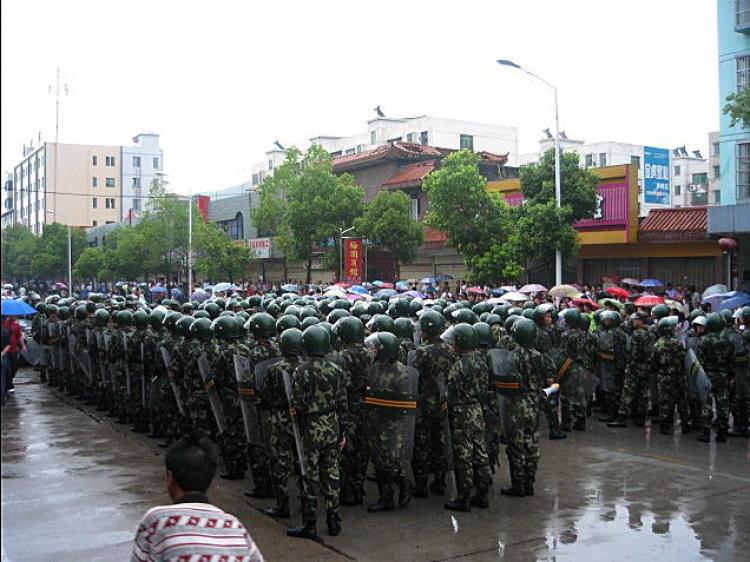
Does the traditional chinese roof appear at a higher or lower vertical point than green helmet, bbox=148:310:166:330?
higher

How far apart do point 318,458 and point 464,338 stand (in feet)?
6.11

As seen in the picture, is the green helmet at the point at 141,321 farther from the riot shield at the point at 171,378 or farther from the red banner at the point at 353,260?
the red banner at the point at 353,260

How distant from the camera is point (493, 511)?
7.71 metres

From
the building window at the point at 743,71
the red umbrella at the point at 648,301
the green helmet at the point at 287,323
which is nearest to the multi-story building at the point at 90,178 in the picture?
the building window at the point at 743,71

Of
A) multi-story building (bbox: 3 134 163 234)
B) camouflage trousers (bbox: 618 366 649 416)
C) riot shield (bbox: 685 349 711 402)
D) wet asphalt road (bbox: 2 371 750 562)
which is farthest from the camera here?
multi-story building (bbox: 3 134 163 234)

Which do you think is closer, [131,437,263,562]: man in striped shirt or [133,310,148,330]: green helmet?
[131,437,263,562]: man in striped shirt

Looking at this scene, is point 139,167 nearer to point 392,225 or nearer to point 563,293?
point 392,225

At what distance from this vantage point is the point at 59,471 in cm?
936

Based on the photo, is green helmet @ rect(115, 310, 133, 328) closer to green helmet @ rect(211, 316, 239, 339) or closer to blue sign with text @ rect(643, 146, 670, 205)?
green helmet @ rect(211, 316, 239, 339)

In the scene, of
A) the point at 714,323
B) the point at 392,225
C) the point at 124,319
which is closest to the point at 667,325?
the point at 714,323

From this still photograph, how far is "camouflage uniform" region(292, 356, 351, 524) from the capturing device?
6.70 meters

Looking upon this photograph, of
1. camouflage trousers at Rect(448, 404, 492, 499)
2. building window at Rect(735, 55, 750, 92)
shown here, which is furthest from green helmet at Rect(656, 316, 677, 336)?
building window at Rect(735, 55, 750, 92)

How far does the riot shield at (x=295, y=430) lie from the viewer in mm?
6730

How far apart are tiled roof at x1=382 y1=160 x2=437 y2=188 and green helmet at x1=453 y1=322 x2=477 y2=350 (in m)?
28.4
